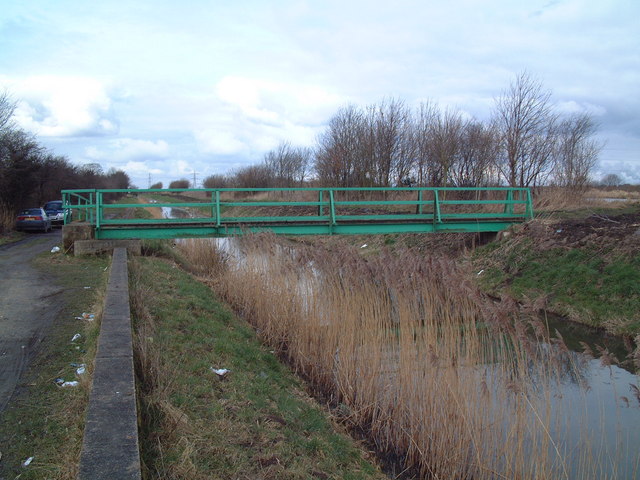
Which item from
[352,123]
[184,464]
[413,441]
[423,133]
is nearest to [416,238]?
[423,133]

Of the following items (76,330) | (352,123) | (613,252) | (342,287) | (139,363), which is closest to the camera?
(139,363)

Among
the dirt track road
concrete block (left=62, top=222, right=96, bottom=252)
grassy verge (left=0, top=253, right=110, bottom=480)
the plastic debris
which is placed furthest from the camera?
concrete block (left=62, top=222, right=96, bottom=252)

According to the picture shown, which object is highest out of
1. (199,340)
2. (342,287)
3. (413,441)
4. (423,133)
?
(423,133)

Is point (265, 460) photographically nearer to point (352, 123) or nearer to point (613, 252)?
point (613, 252)

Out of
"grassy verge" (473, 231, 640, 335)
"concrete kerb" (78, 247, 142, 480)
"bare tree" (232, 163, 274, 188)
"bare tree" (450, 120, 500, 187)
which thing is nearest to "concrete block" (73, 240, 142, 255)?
"concrete kerb" (78, 247, 142, 480)

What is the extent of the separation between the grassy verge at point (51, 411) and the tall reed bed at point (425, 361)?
275 centimetres

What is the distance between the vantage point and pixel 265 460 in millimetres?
4004

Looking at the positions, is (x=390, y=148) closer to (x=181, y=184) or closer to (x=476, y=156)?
(x=476, y=156)

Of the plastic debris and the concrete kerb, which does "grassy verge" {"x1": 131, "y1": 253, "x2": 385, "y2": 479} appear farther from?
the concrete kerb

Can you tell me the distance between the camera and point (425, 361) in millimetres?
5227

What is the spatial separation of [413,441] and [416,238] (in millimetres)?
15575

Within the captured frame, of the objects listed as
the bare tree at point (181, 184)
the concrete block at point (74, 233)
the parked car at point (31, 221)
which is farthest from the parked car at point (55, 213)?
the bare tree at point (181, 184)

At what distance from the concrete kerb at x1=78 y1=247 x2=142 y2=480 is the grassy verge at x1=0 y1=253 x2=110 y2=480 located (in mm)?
201

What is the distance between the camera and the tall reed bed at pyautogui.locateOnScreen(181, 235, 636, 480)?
166 inches
